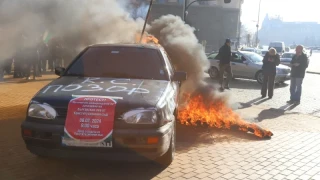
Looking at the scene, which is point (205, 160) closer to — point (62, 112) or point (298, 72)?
point (62, 112)

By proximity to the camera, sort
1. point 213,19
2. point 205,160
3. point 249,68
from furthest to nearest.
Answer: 1. point 213,19
2. point 249,68
3. point 205,160

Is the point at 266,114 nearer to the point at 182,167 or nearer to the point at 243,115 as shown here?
the point at 243,115

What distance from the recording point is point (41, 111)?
4039 mm

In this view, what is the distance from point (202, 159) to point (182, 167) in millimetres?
501

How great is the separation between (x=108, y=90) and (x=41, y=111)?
33.3 inches

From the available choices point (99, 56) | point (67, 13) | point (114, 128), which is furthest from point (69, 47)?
point (114, 128)

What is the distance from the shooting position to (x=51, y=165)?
4594 millimetres

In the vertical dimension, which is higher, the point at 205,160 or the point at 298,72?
the point at 298,72

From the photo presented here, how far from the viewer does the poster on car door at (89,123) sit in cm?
387

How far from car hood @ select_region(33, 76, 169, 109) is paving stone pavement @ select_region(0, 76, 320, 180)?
38.8 inches

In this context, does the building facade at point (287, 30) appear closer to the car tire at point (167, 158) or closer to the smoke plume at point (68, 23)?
the smoke plume at point (68, 23)

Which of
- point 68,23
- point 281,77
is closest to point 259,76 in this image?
point 281,77

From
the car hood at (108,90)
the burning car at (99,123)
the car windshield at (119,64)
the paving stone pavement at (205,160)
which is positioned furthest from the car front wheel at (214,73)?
the burning car at (99,123)

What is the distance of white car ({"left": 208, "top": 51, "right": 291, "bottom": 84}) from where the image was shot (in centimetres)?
1540
